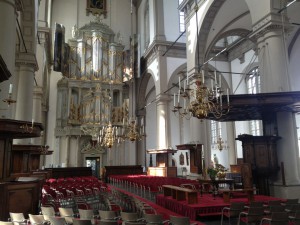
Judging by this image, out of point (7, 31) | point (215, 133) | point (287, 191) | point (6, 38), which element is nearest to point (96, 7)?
point (215, 133)

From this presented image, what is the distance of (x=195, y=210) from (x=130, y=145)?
61.6 ft

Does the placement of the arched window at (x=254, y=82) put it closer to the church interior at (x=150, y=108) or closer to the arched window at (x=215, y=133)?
the church interior at (x=150, y=108)

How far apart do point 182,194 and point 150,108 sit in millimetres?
19863

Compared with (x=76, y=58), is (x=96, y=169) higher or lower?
lower

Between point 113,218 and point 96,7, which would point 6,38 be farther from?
point 96,7

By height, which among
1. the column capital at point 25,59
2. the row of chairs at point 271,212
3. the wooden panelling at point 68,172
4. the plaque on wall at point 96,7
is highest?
the plaque on wall at point 96,7

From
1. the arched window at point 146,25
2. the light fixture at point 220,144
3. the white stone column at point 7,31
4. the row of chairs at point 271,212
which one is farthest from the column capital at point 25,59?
the light fixture at point 220,144

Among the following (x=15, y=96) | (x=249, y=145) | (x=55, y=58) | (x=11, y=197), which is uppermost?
(x=55, y=58)

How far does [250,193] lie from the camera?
821 centimetres

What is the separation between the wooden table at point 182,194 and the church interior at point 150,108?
36 millimetres

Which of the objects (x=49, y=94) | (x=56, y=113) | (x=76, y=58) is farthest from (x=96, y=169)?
(x=76, y=58)

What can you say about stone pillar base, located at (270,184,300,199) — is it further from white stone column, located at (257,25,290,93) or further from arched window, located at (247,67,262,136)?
arched window, located at (247,67,262,136)

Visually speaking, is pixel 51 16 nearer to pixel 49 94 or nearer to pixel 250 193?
pixel 49 94

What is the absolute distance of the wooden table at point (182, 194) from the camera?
7.95 meters
